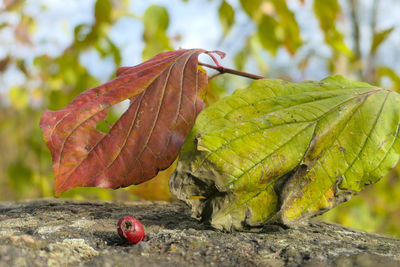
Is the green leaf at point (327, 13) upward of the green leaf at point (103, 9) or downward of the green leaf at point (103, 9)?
downward

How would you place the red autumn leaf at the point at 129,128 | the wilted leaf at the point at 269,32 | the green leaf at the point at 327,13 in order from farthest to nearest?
the wilted leaf at the point at 269,32
the green leaf at the point at 327,13
the red autumn leaf at the point at 129,128

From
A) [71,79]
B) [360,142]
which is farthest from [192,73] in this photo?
[71,79]

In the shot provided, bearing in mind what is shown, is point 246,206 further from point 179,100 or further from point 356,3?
point 356,3

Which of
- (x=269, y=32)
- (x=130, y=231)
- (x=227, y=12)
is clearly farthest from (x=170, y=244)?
(x=269, y=32)

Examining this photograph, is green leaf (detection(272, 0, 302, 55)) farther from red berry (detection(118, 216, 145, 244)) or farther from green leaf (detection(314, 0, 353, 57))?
red berry (detection(118, 216, 145, 244))

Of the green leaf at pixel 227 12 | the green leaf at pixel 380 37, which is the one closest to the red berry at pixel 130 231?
the green leaf at pixel 227 12

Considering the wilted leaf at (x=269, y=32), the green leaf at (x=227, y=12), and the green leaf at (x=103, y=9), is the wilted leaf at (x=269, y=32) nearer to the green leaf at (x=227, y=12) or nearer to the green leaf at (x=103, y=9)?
the green leaf at (x=227, y=12)
